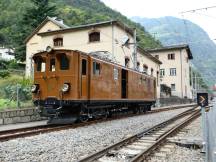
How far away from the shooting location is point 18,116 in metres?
15.8

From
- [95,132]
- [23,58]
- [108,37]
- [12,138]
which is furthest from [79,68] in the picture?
[23,58]

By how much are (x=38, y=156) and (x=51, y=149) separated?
2.66ft

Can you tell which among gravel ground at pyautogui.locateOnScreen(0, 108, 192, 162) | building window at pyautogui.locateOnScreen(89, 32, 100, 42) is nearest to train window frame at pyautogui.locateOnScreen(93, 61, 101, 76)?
gravel ground at pyautogui.locateOnScreen(0, 108, 192, 162)

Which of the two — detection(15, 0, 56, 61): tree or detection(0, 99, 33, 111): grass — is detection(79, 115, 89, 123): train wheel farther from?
detection(15, 0, 56, 61): tree

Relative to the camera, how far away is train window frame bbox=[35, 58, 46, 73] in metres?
14.7

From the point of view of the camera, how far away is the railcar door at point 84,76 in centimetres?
1402

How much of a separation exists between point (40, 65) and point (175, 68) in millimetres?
50082

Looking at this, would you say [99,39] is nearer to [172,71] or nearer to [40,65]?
[40,65]

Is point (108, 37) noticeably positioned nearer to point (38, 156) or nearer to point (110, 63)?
point (110, 63)

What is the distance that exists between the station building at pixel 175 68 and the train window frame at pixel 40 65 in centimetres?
4748

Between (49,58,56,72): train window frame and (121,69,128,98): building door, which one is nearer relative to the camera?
(49,58,56,72): train window frame

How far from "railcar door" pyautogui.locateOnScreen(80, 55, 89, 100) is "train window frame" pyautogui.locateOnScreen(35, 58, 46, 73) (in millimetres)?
1798

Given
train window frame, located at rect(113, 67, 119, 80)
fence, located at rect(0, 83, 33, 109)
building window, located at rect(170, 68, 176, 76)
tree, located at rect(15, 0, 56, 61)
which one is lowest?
fence, located at rect(0, 83, 33, 109)

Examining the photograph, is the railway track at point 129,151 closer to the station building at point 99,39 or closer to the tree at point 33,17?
the station building at point 99,39
